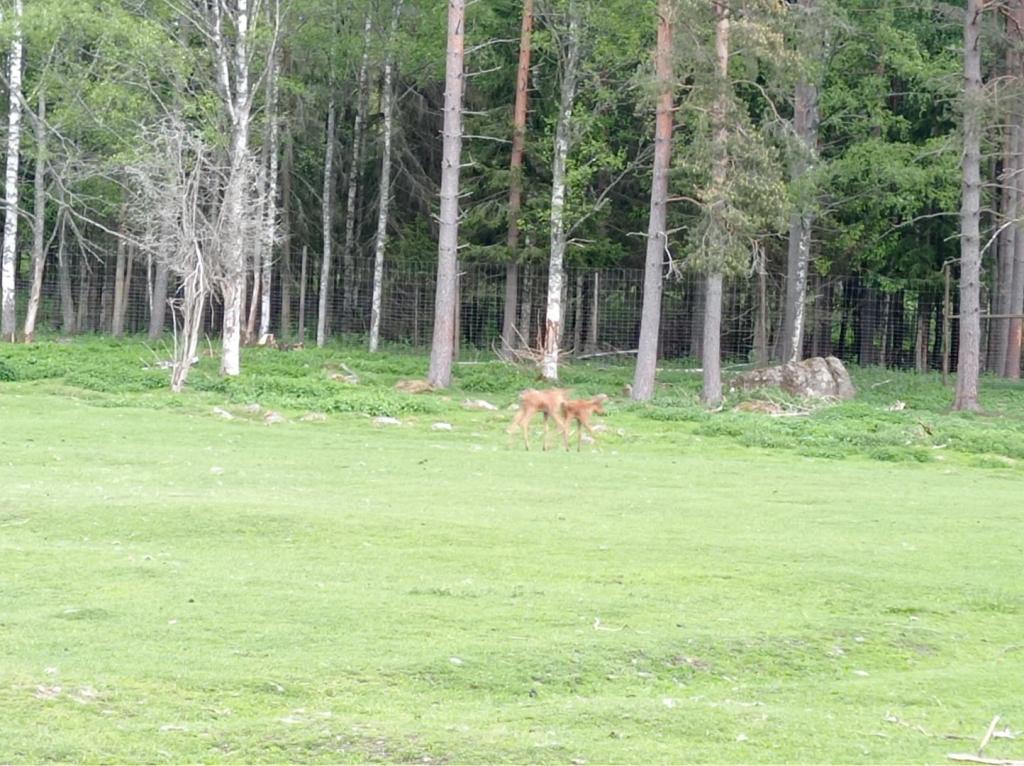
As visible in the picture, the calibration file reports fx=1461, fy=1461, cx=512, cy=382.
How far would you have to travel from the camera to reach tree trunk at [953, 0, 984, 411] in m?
29.7

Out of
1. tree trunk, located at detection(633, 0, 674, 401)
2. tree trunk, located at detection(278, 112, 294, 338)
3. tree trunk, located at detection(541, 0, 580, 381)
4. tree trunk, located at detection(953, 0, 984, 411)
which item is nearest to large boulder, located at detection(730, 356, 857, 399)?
tree trunk, located at detection(633, 0, 674, 401)

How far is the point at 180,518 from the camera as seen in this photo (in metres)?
13.1

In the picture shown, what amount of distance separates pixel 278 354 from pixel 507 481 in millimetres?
19926

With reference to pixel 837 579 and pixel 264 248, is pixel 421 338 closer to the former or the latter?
pixel 264 248

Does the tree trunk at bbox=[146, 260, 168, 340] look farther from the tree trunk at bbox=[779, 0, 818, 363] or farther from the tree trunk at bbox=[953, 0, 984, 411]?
the tree trunk at bbox=[953, 0, 984, 411]

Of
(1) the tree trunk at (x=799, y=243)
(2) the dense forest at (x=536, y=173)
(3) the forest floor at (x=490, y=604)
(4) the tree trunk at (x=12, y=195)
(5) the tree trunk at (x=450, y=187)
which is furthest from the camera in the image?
(1) the tree trunk at (x=799, y=243)

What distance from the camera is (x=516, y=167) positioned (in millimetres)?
40281

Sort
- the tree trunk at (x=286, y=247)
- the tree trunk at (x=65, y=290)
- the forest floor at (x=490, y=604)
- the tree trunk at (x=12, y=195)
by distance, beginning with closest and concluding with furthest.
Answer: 1. the forest floor at (x=490, y=604)
2. the tree trunk at (x=12, y=195)
3. the tree trunk at (x=65, y=290)
4. the tree trunk at (x=286, y=247)

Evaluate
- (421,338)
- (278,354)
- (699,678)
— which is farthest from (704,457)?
(421,338)

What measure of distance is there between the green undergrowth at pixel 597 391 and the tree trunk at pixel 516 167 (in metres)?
3.37

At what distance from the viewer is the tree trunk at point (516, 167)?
1533 inches

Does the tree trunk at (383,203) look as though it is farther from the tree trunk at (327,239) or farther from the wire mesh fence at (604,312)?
the wire mesh fence at (604,312)

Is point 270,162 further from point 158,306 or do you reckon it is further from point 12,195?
point 12,195

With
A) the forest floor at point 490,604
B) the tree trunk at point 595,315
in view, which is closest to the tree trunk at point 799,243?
the tree trunk at point 595,315
